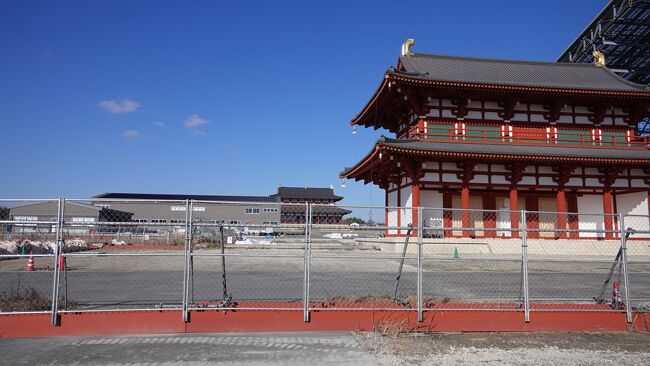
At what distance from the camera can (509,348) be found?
6.82 metres

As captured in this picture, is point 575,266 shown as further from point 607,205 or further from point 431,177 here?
point 431,177

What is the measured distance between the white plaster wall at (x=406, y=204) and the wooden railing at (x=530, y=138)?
307 cm

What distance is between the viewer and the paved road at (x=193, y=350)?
5988 mm

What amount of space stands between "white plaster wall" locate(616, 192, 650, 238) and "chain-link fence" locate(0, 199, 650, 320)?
160 millimetres

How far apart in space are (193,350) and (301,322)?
1.93 metres

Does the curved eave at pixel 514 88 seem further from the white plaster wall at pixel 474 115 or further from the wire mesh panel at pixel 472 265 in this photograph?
the wire mesh panel at pixel 472 265

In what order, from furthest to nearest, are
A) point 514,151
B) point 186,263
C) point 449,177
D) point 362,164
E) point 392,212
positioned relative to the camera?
point 392,212, point 362,164, point 449,177, point 514,151, point 186,263

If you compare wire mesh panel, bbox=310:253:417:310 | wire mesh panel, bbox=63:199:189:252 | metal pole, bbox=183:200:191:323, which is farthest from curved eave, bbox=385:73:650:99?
metal pole, bbox=183:200:191:323

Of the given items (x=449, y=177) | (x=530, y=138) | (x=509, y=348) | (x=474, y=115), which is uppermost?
(x=474, y=115)

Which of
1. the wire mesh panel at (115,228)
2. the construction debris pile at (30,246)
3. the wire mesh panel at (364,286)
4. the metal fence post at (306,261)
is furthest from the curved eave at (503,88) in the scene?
the metal fence post at (306,261)

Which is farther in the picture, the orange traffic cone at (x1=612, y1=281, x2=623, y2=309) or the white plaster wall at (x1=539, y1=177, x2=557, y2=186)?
the white plaster wall at (x1=539, y1=177, x2=557, y2=186)

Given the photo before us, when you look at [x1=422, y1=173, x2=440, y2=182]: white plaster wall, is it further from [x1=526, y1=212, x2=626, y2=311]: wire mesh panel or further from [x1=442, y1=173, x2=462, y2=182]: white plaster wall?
[x1=526, y1=212, x2=626, y2=311]: wire mesh panel

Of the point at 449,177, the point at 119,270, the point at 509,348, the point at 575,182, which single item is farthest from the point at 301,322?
the point at 575,182

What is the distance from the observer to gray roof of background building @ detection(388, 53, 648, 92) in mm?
25109
